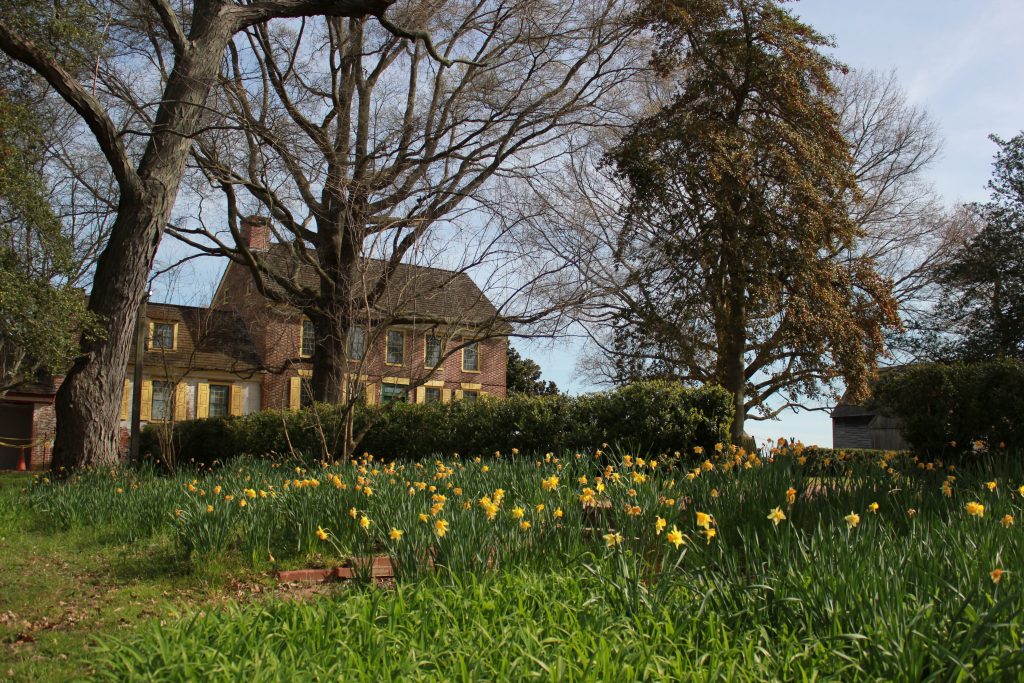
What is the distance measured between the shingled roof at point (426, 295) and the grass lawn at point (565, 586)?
443 centimetres

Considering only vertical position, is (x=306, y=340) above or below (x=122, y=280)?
above

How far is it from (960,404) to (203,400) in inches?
1029

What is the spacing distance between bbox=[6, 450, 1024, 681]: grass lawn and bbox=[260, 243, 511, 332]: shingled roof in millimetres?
4432

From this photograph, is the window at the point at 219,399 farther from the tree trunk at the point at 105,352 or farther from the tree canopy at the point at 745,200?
the tree trunk at the point at 105,352

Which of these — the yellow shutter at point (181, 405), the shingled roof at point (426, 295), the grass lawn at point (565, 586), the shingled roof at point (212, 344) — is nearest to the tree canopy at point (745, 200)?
the shingled roof at point (426, 295)

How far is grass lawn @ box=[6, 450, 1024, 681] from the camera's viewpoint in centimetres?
312

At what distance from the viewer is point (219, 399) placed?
31.4 meters

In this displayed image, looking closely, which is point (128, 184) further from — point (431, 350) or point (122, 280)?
point (431, 350)

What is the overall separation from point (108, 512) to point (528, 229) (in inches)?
285

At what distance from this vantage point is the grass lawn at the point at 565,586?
312 centimetres

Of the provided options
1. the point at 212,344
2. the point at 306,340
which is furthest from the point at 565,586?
the point at 306,340

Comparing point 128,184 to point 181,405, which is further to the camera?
point 181,405

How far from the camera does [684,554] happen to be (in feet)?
13.6

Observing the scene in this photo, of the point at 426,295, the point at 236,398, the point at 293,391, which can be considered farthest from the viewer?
the point at 236,398
